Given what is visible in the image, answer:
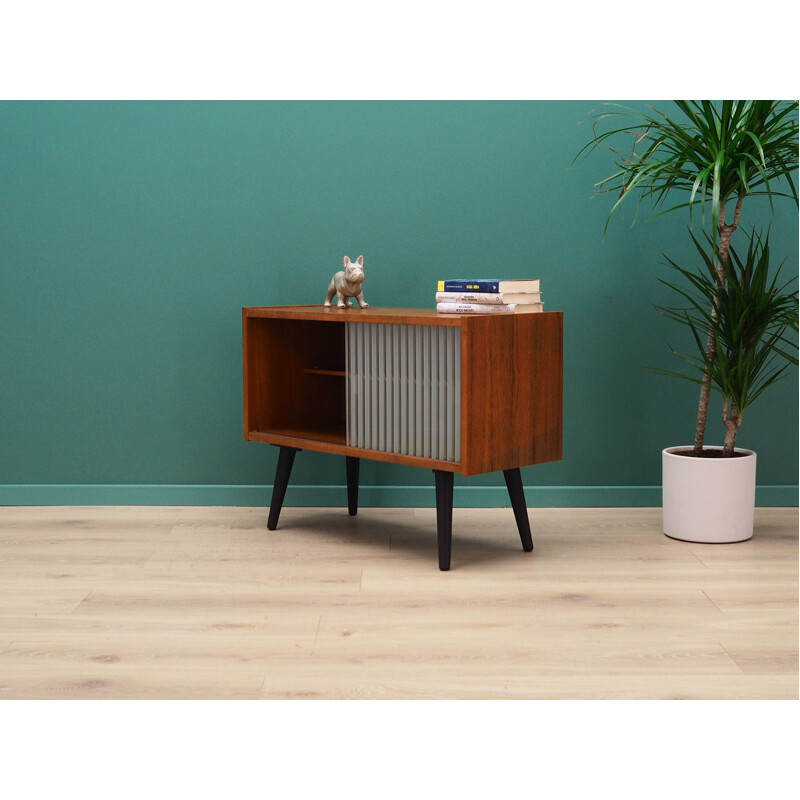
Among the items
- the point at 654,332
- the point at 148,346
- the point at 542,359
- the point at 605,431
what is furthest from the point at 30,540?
the point at 654,332

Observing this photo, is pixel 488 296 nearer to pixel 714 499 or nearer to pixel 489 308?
pixel 489 308

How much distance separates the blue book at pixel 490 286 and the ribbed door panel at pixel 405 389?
196 mm

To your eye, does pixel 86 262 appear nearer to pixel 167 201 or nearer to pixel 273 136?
pixel 167 201

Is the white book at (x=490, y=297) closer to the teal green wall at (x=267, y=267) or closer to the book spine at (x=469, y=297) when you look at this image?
the book spine at (x=469, y=297)

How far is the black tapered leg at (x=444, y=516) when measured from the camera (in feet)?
10.0

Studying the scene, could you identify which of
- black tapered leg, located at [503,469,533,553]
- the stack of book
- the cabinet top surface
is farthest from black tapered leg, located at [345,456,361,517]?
the stack of book

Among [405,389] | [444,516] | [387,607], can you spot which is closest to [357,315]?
[405,389]

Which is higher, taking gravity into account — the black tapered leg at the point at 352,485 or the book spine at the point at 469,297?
the book spine at the point at 469,297

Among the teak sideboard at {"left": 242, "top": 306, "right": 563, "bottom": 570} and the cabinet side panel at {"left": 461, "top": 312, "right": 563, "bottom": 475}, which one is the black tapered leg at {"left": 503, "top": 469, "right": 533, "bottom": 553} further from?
the cabinet side panel at {"left": 461, "top": 312, "right": 563, "bottom": 475}

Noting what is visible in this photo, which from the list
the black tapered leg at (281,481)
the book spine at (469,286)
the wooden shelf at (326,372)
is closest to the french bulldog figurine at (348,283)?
the wooden shelf at (326,372)

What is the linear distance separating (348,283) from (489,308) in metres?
0.61

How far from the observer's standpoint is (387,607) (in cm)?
271

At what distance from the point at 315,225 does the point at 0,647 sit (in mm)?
2004

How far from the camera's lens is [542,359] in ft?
10.3
